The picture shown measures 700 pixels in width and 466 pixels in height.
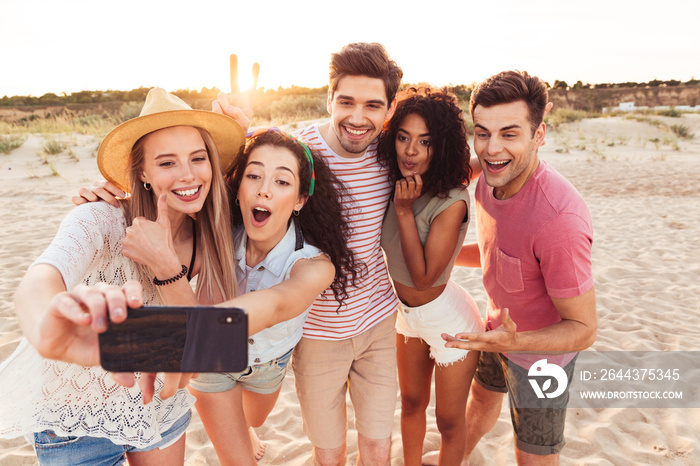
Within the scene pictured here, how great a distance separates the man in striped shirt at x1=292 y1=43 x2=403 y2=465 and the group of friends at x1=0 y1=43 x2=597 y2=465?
1 cm

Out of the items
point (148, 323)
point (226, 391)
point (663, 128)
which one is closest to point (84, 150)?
point (226, 391)

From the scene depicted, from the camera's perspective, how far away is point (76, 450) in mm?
1916

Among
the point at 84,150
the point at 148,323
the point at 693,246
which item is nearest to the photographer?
the point at 148,323

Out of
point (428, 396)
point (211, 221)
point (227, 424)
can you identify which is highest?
point (211, 221)

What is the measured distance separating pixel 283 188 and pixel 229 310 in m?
1.10

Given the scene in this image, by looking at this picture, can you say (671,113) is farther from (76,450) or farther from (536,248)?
(76,450)

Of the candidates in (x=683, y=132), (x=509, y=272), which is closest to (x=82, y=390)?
(x=509, y=272)

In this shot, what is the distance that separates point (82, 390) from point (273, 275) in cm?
97

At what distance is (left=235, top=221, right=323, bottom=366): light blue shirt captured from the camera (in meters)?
2.26

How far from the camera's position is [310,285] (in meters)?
2.08

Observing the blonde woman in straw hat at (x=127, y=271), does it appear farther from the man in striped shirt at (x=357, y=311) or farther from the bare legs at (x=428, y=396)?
the bare legs at (x=428, y=396)

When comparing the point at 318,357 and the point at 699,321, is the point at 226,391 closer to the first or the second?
the point at 318,357

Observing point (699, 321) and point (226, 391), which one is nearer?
point (226, 391)

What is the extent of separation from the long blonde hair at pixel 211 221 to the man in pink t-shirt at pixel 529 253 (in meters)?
1.21
